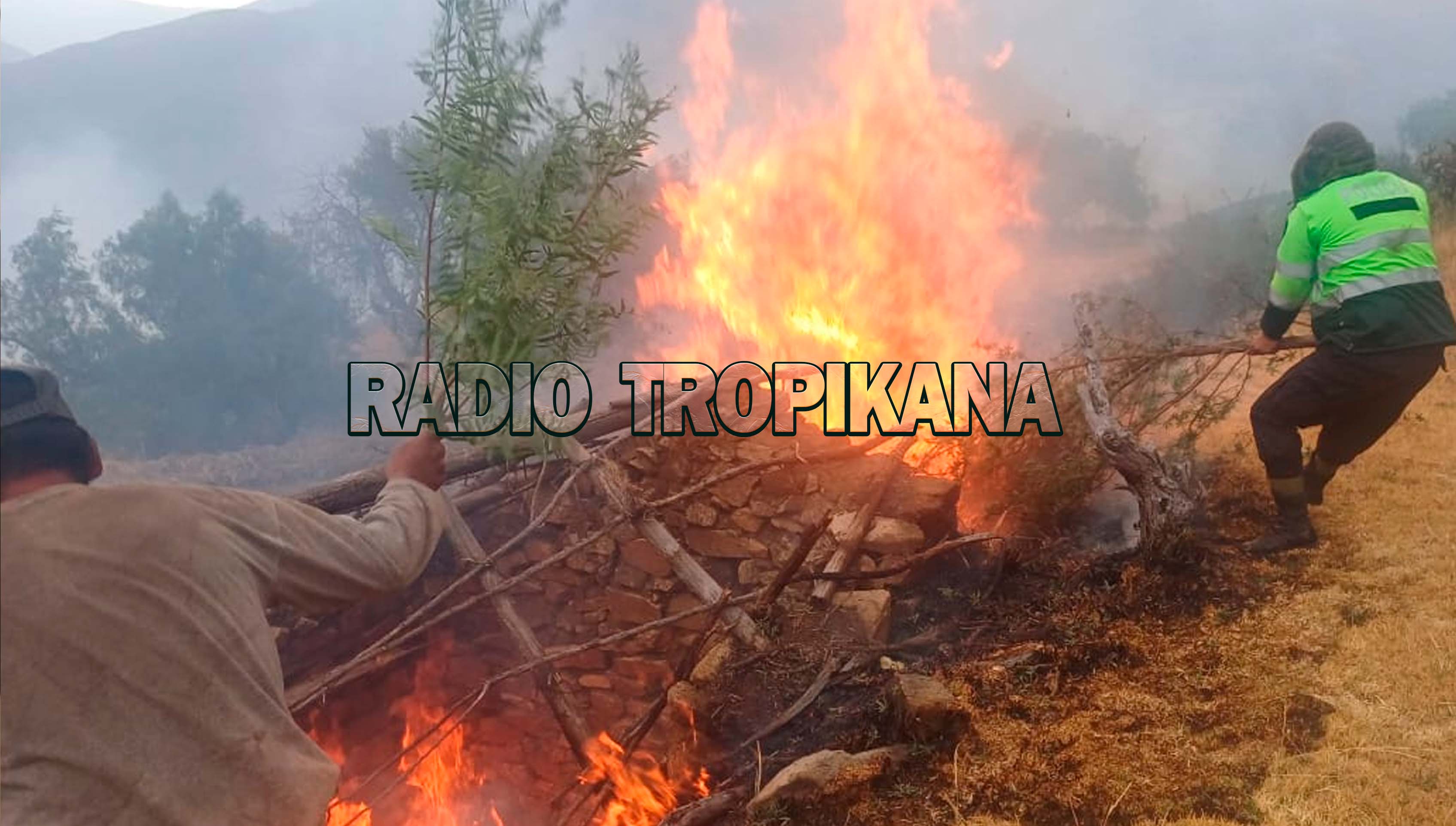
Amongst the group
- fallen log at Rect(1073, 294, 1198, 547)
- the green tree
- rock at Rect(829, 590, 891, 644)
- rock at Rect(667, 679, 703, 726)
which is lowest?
rock at Rect(667, 679, 703, 726)

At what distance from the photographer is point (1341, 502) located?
5.44m

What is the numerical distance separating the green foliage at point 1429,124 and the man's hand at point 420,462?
51.2 ft

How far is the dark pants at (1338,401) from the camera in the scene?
465cm

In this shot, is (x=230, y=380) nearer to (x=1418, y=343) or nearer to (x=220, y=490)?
(x=220, y=490)

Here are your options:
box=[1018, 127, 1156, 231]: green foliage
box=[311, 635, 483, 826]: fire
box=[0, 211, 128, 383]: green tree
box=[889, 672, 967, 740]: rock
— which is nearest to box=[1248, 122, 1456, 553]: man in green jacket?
box=[889, 672, 967, 740]: rock

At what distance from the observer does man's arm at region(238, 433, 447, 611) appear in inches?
86.2

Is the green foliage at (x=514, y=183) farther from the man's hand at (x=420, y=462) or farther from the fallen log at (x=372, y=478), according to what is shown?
the man's hand at (x=420, y=462)

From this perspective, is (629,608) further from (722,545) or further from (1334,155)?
(1334,155)

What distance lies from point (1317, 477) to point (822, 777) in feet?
13.9

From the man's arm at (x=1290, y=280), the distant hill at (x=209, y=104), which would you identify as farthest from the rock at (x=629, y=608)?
the distant hill at (x=209, y=104)

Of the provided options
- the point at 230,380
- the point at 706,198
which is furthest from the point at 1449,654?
the point at 230,380

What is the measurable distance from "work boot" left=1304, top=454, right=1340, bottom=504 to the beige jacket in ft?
19.2

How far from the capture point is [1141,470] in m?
4.82

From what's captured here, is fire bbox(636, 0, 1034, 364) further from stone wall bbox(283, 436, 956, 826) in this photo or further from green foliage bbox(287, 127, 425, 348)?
green foliage bbox(287, 127, 425, 348)
